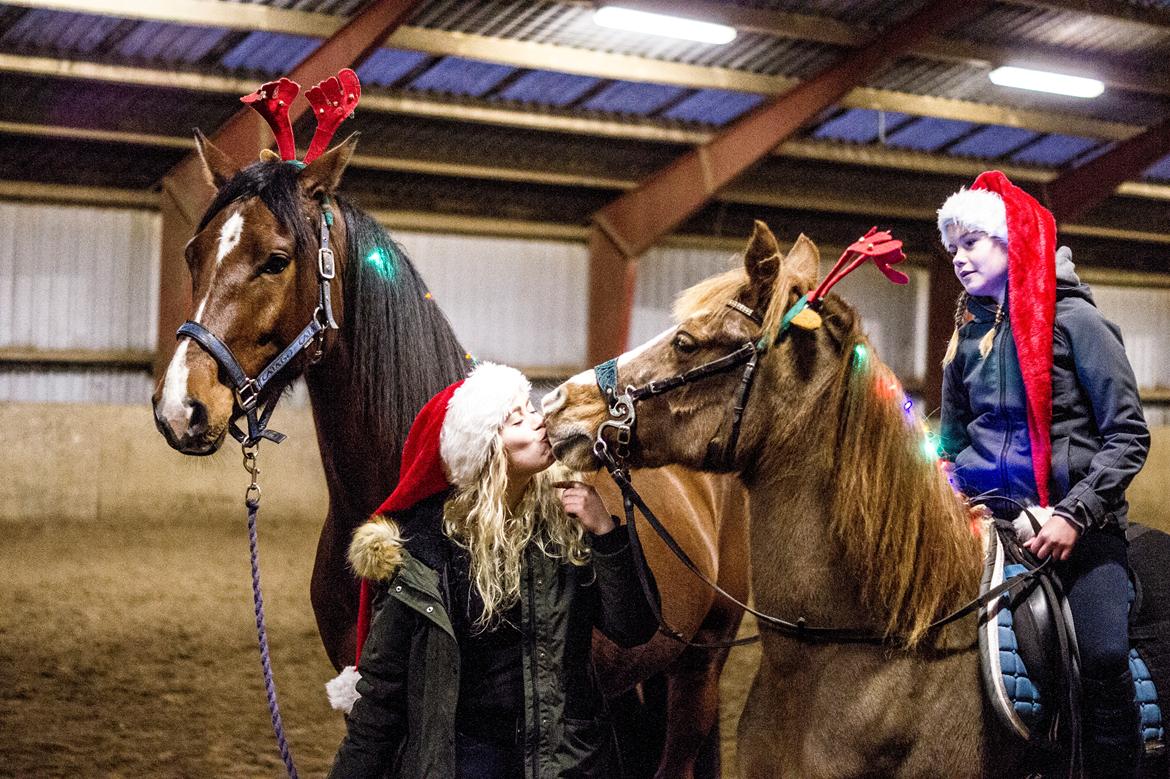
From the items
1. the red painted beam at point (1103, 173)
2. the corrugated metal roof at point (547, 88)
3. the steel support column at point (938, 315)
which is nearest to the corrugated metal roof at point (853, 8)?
the corrugated metal roof at point (547, 88)

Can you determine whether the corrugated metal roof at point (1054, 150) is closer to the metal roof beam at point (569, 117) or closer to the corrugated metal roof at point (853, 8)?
the metal roof beam at point (569, 117)

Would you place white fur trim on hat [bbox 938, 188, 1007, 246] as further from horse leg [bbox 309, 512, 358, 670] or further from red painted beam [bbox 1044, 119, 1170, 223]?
red painted beam [bbox 1044, 119, 1170, 223]

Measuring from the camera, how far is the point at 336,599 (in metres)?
3.12

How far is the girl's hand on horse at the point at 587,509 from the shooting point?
8.00ft

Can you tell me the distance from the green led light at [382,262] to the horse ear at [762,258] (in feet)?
3.57

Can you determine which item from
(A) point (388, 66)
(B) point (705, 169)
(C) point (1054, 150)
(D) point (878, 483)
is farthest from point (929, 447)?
(C) point (1054, 150)

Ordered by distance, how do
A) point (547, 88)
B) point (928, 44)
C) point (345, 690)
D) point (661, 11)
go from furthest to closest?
point (547, 88), point (928, 44), point (661, 11), point (345, 690)

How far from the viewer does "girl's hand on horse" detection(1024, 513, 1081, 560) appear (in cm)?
231

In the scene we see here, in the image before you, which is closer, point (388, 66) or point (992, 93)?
point (388, 66)

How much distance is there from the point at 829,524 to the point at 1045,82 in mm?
10399

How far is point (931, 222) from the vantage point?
14352 millimetres

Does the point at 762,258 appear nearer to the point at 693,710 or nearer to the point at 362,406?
the point at 362,406

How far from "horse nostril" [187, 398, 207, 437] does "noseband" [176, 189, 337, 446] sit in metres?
0.08

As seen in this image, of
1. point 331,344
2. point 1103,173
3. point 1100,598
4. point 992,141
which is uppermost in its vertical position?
point 992,141
